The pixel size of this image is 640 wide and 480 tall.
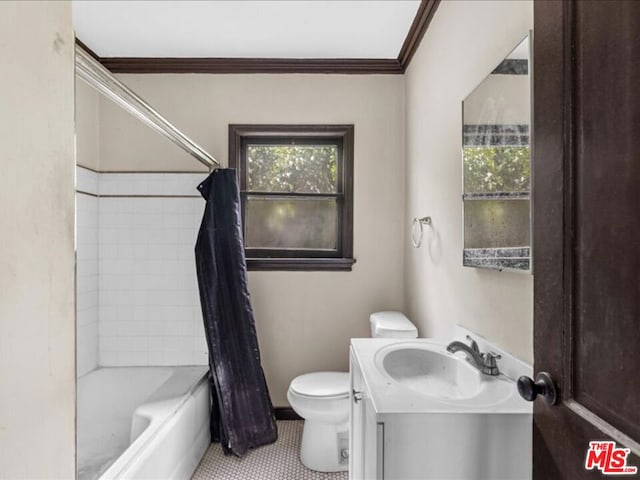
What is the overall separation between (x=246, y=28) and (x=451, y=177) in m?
1.48

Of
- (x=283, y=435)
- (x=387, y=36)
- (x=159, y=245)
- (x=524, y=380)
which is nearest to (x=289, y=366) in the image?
(x=283, y=435)

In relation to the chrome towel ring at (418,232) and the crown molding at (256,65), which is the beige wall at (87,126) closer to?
the crown molding at (256,65)

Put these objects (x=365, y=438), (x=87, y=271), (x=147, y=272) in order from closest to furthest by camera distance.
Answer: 1. (x=365, y=438)
2. (x=87, y=271)
3. (x=147, y=272)

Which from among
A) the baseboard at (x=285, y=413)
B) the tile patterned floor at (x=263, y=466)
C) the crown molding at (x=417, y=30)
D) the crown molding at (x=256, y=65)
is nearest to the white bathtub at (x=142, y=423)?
the tile patterned floor at (x=263, y=466)

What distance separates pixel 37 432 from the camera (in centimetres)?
58

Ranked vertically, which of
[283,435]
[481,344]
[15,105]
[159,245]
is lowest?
[283,435]

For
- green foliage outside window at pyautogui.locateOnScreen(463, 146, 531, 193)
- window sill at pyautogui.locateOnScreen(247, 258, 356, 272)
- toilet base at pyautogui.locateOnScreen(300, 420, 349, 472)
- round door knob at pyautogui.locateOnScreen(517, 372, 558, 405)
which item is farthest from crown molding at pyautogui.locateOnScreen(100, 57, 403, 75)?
round door knob at pyautogui.locateOnScreen(517, 372, 558, 405)

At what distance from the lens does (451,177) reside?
1.70m

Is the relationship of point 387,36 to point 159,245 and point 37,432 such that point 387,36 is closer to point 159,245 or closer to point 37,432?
point 159,245

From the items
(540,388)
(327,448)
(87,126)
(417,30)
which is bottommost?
(327,448)

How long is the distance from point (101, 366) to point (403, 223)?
7.38ft

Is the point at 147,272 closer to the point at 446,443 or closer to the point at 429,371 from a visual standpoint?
the point at 429,371
